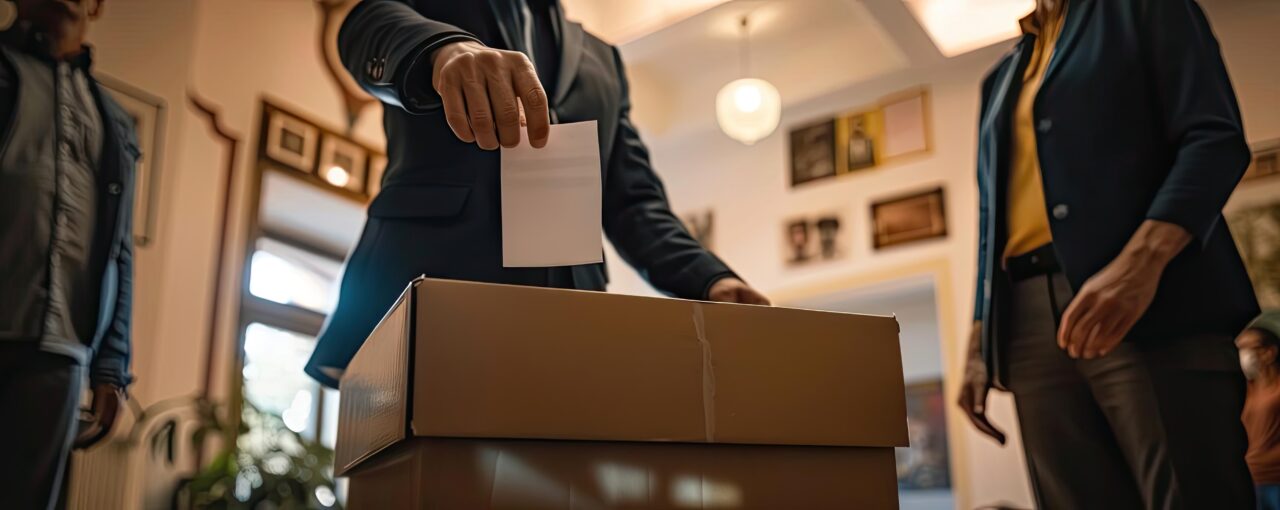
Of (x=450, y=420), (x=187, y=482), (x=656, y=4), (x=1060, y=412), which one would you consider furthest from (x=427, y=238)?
(x=656, y=4)

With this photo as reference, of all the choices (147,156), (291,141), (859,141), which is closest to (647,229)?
(147,156)

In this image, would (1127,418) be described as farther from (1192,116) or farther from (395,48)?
(395,48)

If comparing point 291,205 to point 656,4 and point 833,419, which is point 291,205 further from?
point 833,419

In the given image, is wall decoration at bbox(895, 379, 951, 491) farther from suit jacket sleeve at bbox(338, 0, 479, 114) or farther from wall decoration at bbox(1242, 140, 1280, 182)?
suit jacket sleeve at bbox(338, 0, 479, 114)

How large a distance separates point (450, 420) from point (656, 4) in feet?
12.5

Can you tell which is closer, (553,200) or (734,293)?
(553,200)

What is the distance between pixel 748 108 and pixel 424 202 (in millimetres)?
3203

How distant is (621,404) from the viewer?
2.35 feet

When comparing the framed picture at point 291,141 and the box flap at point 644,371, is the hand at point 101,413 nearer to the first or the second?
the box flap at point 644,371

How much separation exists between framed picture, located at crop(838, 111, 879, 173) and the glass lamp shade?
0.61m

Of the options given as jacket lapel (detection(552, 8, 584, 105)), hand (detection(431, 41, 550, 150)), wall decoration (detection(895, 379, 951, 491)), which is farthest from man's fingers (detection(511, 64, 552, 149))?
wall decoration (detection(895, 379, 951, 491))

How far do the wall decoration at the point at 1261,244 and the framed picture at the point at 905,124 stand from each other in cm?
135

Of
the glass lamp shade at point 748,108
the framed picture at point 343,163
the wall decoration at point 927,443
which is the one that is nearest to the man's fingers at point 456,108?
the framed picture at point 343,163

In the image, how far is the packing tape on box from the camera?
736mm
